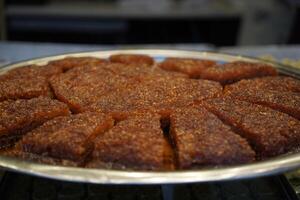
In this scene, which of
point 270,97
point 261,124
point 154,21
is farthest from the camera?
point 154,21

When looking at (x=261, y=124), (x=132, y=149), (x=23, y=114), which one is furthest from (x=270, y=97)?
(x=23, y=114)

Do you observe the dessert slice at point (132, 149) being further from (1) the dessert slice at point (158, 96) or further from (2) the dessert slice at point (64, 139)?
(1) the dessert slice at point (158, 96)

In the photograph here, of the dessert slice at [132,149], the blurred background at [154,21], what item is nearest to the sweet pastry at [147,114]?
the dessert slice at [132,149]

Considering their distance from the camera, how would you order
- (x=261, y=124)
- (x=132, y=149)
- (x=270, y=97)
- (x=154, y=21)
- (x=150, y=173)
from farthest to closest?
1. (x=154, y=21)
2. (x=270, y=97)
3. (x=261, y=124)
4. (x=132, y=149)
5. (x=150, y=173)

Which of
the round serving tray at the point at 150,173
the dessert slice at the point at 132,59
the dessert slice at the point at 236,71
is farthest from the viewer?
the dessert slice at the point at 132,59

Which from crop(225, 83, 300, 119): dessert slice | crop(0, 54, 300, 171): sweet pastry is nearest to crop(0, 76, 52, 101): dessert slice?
crop(0, 54, 300, 171): sweet pastry

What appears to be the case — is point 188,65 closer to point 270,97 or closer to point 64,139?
point 270,97

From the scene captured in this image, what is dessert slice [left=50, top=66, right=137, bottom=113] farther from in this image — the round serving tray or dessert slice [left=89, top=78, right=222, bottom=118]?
the round serving tray
